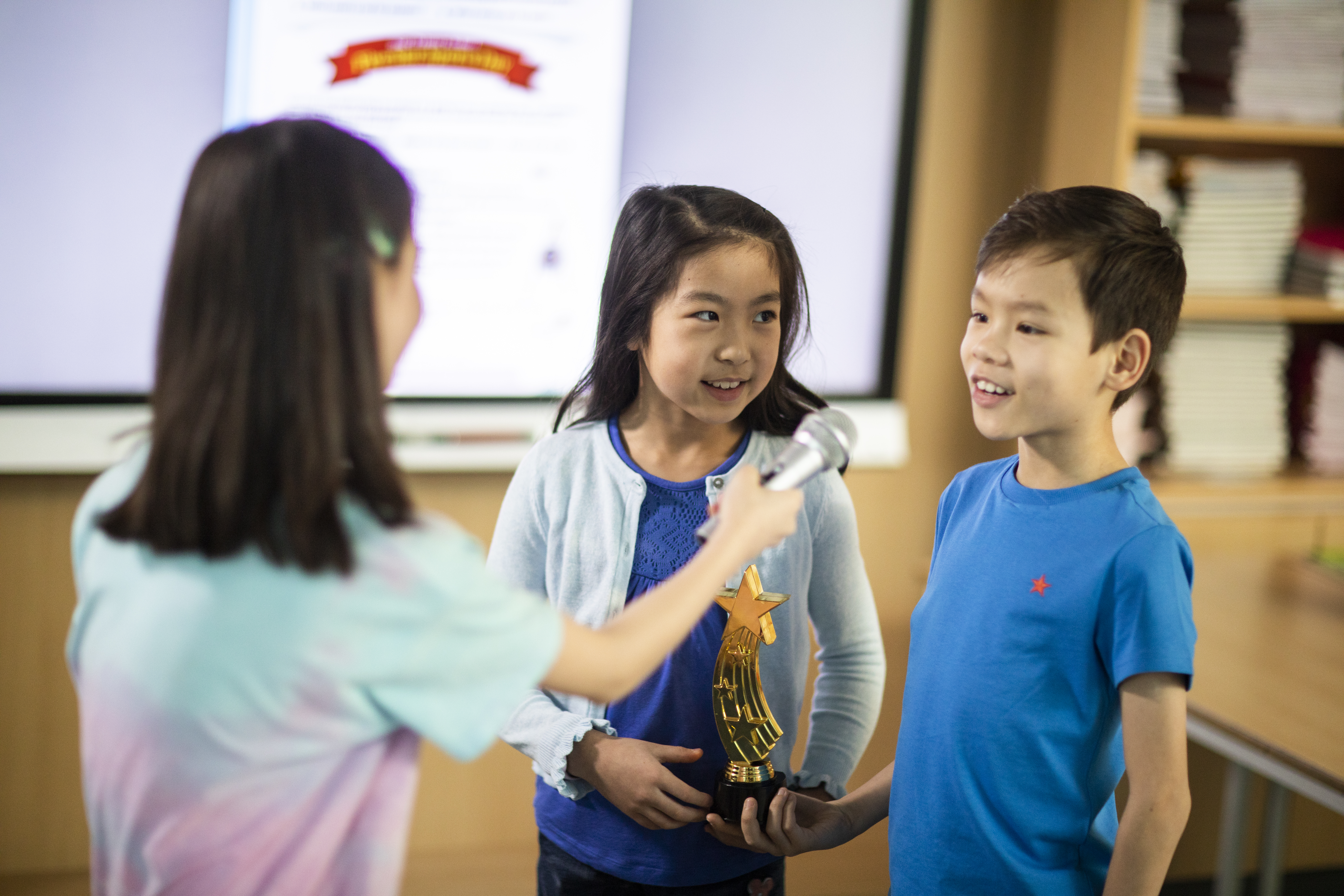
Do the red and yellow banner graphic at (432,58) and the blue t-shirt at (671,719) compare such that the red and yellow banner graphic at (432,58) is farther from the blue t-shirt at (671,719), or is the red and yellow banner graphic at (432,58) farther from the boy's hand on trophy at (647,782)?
the boy's hand on trophy at (647,782)

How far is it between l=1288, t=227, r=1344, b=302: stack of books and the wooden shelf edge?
22 cm

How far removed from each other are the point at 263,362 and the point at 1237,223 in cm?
240

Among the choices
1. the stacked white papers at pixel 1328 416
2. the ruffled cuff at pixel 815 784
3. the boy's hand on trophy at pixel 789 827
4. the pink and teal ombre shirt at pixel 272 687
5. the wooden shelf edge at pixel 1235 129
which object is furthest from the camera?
the stacked white papers at pixel 1328 416

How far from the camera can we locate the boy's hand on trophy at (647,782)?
1.05 m

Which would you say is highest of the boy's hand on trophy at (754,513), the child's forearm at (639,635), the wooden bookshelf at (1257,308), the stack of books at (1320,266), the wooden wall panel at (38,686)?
the stack of books at (1320,266)

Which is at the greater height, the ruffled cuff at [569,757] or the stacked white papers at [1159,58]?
the stacked white papers at [1159,58]

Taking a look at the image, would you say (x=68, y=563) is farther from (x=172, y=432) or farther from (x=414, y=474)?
(x=172, y=432)

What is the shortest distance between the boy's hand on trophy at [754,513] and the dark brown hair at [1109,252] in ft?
0.99

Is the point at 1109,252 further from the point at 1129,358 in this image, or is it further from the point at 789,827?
the point at 789,827

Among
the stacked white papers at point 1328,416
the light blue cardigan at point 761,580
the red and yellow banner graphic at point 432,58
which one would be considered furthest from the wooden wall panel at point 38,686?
the stacked white papers at point 1328,416

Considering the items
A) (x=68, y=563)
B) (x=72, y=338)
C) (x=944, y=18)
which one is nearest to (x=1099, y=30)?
(x=944, y=18)

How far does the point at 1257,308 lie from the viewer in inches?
95.6

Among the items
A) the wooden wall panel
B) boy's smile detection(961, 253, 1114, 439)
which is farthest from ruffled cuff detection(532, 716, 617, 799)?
the wooden wall panel

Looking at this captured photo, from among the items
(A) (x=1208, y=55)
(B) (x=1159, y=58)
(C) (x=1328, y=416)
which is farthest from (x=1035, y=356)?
(C) (x=1328, y=416)
